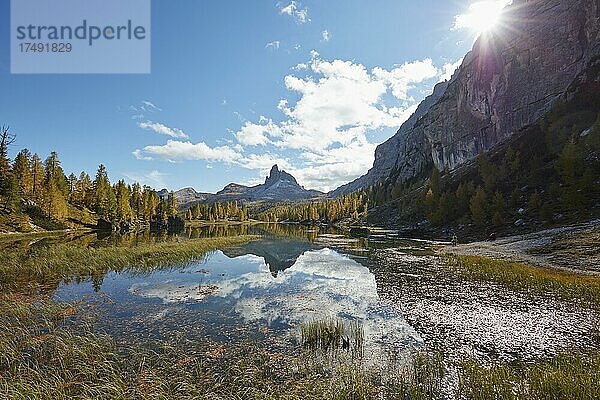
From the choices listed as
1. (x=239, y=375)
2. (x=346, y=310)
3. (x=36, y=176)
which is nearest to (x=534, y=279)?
(x=346, y=310)

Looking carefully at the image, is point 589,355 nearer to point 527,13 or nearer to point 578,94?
point 578,94

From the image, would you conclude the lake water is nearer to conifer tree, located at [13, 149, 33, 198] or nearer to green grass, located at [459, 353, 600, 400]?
green grass, located at [459, 353, 600, 400]

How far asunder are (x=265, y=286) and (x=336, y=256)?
80.9 ft

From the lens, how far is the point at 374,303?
Answer: 2347 cm

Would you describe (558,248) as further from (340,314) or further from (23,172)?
(23,172)

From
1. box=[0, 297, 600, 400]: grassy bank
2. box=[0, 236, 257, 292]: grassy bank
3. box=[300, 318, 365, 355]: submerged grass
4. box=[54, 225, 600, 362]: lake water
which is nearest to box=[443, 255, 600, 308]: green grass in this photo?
box=[54, 225, 600, 362]: lake water

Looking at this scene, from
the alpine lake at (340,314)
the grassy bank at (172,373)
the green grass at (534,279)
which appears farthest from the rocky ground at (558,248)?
the grassy bank at (172,373)

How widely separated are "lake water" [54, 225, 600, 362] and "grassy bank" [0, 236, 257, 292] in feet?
8.94

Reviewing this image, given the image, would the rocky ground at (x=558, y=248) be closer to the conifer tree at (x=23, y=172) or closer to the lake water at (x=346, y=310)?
A: the lake water at (x=346, y=310)

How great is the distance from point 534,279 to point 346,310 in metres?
19.1

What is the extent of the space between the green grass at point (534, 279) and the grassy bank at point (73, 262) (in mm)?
36252

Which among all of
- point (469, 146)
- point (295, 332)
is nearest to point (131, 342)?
point (295, 332)

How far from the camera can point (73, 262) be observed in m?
33.1

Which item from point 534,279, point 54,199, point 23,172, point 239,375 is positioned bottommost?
point 534,279
